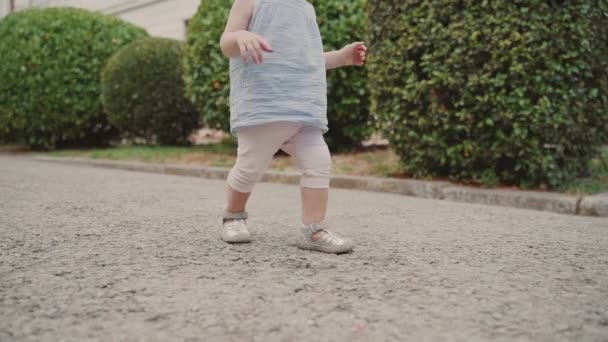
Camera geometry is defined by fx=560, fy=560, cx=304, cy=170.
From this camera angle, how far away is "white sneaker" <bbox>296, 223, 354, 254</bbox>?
97.6 inches

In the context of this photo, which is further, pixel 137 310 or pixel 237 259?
pixel 237 259

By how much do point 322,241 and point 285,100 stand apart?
649 mm

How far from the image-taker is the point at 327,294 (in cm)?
188

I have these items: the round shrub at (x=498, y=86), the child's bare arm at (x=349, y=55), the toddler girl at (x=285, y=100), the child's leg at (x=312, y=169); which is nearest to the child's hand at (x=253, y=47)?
the toddler girl at (x=285, y=100)

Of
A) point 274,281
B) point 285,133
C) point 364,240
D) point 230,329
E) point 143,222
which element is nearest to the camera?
point 230,329

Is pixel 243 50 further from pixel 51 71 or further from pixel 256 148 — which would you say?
pixel 51 71

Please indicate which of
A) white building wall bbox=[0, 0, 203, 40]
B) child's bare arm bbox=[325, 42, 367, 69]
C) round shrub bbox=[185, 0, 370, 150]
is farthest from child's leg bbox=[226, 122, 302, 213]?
white building wall bbox=[0, 0, 203, 40]

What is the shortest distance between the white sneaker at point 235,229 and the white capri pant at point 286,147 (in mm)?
203

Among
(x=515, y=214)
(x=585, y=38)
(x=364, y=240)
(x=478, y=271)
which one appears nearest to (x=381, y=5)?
(x=585, y=38)

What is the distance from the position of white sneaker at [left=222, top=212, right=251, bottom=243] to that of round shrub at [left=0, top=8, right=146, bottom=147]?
374 inches

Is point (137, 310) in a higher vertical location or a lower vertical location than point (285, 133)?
lower

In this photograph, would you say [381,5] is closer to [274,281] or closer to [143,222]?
[143,222]

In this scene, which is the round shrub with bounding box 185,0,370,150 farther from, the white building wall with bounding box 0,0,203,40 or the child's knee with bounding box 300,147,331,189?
the white building wall with bounding box 0,0,203,40

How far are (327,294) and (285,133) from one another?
0.88m
